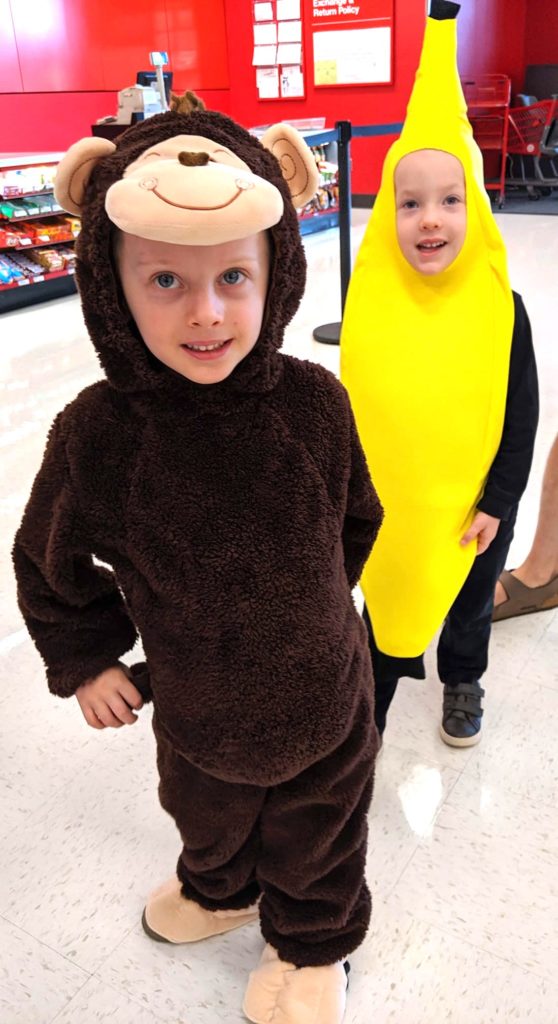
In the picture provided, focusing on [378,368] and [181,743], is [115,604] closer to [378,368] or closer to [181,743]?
[181,743]

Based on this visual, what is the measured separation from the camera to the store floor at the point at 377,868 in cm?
121

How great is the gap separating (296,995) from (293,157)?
1.10m

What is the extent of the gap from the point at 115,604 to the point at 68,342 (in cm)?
388

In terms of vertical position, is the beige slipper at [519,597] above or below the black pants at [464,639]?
below

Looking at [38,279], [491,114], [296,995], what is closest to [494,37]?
[491,114]

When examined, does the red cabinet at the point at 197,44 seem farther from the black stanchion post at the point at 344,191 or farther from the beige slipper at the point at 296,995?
the beige slipper at the point at 296,995

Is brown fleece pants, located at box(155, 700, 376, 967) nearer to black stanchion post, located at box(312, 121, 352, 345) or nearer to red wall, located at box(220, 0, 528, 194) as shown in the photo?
black stanchion post, located at box(312, 121, 352, 345)

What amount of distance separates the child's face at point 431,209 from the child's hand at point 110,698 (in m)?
0.77

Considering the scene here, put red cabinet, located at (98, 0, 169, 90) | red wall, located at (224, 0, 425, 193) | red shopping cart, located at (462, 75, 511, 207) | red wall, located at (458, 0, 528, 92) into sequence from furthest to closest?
red wall, located at (458, 0, 528, 92)
red shopping cart, located at (462, 75, 511, 207)
red wall, located at (224, 0, 425, 193)
red cabinet, located at (98, 0, 169, 90)

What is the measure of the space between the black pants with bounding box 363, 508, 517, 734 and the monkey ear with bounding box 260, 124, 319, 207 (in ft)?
2.59

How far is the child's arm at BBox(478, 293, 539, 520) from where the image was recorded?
132 cm

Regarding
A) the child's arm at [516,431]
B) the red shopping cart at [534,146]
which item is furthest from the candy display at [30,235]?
the red shopping cart at [534,146]

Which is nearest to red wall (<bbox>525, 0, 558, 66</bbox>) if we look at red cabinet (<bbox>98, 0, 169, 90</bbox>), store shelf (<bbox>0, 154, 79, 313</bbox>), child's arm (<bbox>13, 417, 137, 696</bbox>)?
red cabinet (<bbox>98, 0, 169, 90</bbox>)

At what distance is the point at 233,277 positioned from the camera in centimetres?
82
